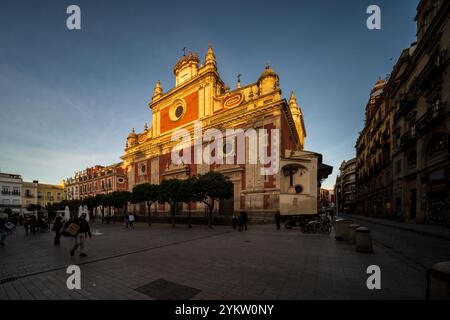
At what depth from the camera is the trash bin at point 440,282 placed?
2.42 m

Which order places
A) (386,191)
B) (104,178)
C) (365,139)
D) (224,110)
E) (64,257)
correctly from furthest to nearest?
(104,178), (365,139), (386,191), (224,110), (64,257)

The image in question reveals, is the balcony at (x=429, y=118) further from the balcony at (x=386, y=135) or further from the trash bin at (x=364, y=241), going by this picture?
the trash bin at (x=364, y=241)

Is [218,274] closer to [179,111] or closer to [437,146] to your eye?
[437,146]

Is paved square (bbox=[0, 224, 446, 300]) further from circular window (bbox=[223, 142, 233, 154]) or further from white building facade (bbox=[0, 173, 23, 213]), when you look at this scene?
white building facade (bbox=[0, 173, 23, 213])

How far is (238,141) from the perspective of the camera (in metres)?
23.5

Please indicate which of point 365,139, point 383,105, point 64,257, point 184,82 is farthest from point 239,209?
point 365,139

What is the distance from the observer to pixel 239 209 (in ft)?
73.2

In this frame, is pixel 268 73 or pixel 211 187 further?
pixel 268 73

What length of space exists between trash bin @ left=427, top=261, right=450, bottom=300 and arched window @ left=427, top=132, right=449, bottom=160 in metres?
19.2

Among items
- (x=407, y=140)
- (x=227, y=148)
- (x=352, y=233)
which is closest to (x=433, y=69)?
(x=407, y=140)

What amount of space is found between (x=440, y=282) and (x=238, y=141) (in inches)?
838

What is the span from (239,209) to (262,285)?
17.9 m

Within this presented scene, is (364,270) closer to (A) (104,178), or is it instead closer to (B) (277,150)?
(B) (277,150)
